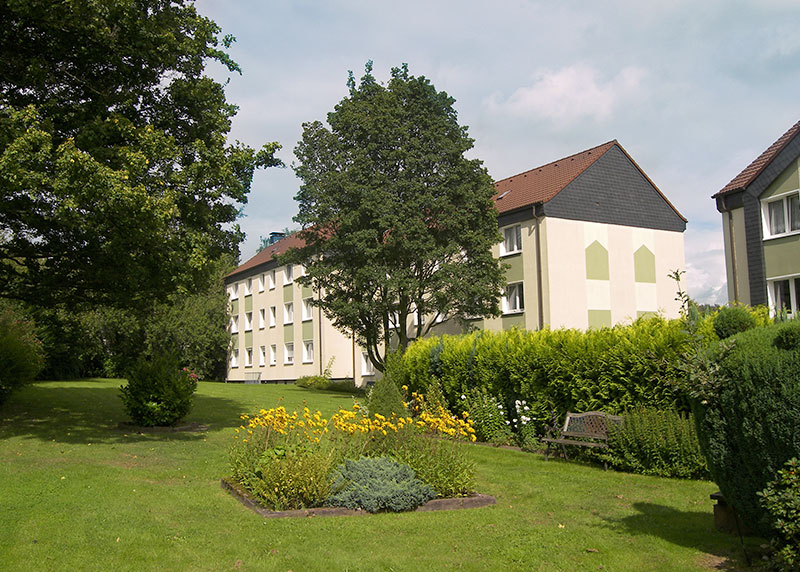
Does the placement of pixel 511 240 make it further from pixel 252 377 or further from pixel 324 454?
pixel 252 377

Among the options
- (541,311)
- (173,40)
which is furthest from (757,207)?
(173,40)

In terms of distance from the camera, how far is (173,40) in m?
14.0

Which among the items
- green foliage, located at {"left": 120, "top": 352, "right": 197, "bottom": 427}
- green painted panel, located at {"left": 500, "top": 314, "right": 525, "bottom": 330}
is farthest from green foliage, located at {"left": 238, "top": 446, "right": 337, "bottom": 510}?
green painted panel, located at {"left": 500, "top": 314, "right": 525, "bottom": 330}

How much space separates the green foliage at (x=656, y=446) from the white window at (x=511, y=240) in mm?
20061

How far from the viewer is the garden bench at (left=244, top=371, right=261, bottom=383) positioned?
49.3m

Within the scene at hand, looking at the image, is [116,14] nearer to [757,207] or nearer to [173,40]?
[173,40]

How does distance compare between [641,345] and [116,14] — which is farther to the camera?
[116,14]

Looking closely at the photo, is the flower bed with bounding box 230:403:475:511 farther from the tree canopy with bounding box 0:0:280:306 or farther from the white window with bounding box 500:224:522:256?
the white window with bounding box 500:224:522:256

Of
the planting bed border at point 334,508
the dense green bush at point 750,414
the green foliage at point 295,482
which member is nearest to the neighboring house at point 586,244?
the planting bed border at point 334,508

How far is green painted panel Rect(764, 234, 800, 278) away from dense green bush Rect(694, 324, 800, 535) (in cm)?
1703

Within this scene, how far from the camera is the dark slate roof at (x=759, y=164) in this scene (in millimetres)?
21094

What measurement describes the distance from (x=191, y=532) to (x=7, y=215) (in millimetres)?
11454

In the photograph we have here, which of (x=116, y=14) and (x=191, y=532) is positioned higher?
(x=116, y=14)

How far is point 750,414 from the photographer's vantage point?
544 cm
